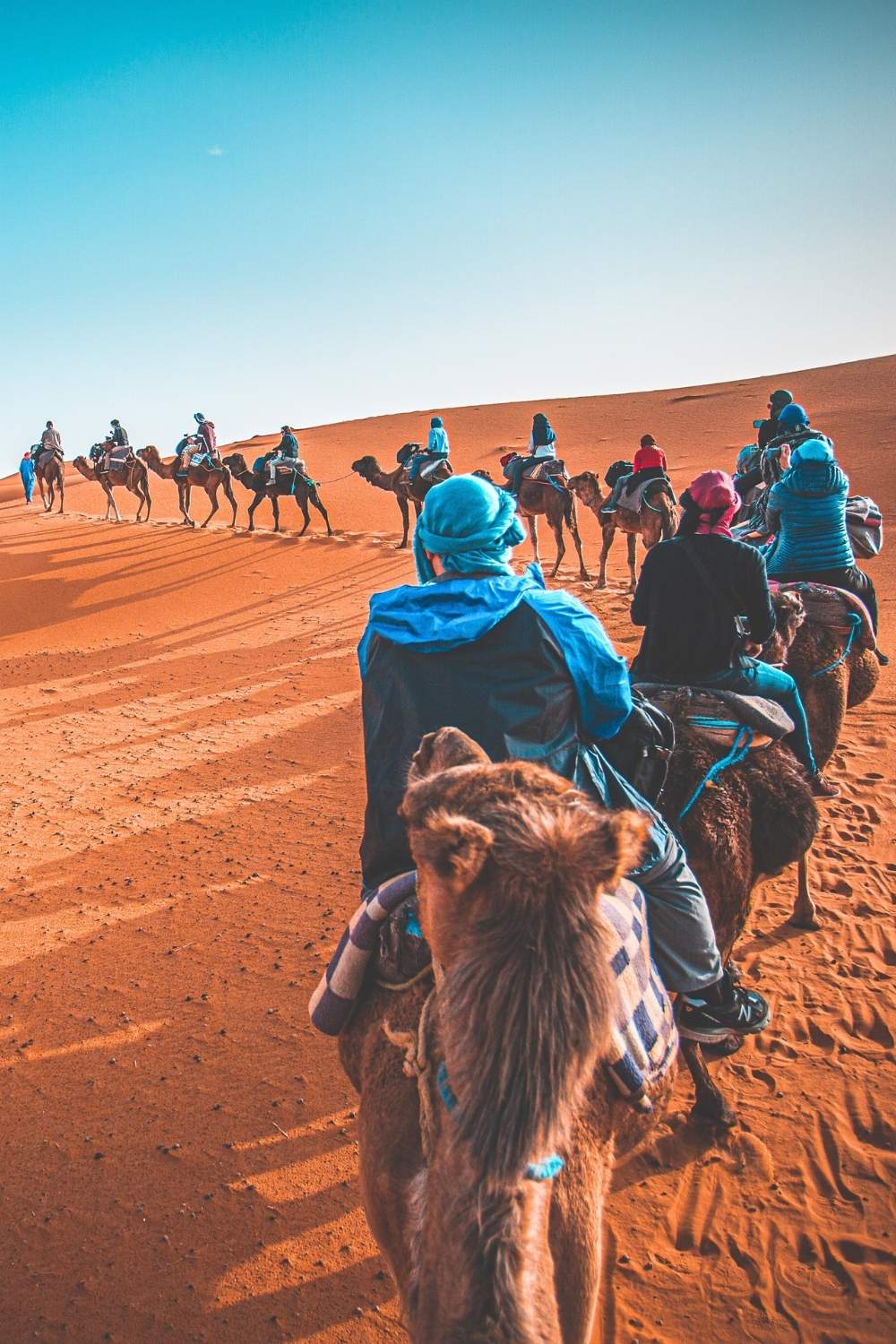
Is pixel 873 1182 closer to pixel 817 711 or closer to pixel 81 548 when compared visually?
pixel 817 711

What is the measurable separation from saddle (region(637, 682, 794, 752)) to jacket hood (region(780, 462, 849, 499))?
2846 mm

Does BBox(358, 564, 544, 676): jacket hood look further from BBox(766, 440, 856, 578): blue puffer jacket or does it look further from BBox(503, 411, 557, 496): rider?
BBox(503, 411, 557, 496): rider

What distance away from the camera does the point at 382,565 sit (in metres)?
19.8

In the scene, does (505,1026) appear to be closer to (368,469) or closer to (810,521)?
(810,521)

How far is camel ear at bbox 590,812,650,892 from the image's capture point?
1.55 metres

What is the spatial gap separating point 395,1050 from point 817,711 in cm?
483

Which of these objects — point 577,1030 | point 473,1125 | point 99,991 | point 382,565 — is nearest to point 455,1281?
point 473,1125

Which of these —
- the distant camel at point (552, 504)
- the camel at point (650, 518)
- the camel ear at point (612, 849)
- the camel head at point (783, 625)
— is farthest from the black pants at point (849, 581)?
the distant camel at point (552, 504)

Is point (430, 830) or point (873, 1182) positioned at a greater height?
point (430, 830)

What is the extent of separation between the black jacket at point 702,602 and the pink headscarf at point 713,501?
14cm

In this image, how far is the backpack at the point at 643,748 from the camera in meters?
3.22

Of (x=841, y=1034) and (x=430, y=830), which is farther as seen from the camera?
(x=841, y=1034)

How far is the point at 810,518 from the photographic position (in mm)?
6660

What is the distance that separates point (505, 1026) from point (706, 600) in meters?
3.31
